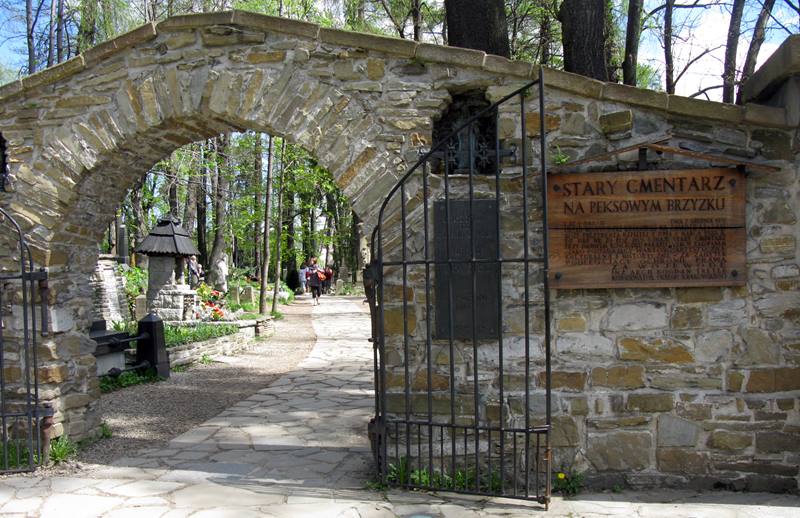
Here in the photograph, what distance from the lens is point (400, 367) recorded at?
4.31 meters

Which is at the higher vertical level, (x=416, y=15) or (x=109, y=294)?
(x=416, y=15)

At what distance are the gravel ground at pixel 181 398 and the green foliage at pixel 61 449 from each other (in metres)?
0.10

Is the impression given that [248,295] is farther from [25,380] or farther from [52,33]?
[25,380]

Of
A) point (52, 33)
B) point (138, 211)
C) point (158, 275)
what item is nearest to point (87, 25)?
point (52, 33)

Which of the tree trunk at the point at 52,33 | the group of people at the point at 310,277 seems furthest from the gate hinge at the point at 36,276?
the tree trunk at the point at 52,33

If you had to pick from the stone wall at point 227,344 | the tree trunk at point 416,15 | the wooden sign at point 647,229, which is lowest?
the stone wall at point 227,344

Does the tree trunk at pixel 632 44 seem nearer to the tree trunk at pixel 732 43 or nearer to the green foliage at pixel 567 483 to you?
the tree trunk at pixel 732 43

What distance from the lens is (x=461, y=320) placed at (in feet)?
13.8

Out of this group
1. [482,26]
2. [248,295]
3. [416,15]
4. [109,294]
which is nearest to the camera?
[482,26]

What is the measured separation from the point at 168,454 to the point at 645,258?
401cm

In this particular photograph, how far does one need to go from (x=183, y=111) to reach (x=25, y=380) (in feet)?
7.91

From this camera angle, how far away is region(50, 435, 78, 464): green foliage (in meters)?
4.74

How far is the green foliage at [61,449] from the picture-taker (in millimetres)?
4738

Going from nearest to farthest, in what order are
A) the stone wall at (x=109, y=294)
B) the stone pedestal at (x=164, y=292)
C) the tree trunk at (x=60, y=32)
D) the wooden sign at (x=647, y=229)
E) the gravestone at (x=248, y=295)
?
the wooden sign at (x=647, y=229) → the stone pedestal at (x=164, y=292) → the stone wall at (x=109, y=294) → the tree trunk at (x=60, y=32) → the gravestone at (x=248, y=295)
